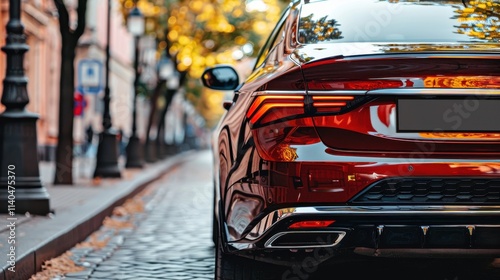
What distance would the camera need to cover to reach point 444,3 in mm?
5082

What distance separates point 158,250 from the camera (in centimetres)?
834

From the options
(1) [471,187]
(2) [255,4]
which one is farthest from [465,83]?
(2) [255,4]

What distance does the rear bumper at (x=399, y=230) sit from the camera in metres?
4.22

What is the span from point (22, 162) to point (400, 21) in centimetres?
548

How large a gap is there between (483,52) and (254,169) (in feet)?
3.63

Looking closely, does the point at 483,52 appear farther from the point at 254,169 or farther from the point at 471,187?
the point at 254,169

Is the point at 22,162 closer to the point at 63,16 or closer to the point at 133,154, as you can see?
the point at 63,16

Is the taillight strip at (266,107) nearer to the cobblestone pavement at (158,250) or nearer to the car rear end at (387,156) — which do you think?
the car rear end at (387,156)

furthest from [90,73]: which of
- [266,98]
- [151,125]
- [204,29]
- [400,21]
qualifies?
[266,98]

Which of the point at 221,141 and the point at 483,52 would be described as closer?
the point at 483,52

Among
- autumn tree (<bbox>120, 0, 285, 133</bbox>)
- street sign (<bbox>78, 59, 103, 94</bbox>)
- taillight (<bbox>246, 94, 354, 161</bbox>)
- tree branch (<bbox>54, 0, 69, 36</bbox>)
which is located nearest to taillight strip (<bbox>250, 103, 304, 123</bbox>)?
taillight (<bbox>246, 94, 354, 161</bbox>)

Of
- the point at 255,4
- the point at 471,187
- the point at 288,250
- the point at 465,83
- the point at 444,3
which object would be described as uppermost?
the point at 255,4

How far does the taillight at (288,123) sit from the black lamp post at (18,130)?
5339mm

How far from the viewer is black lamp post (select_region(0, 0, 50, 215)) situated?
9367 millimetres
